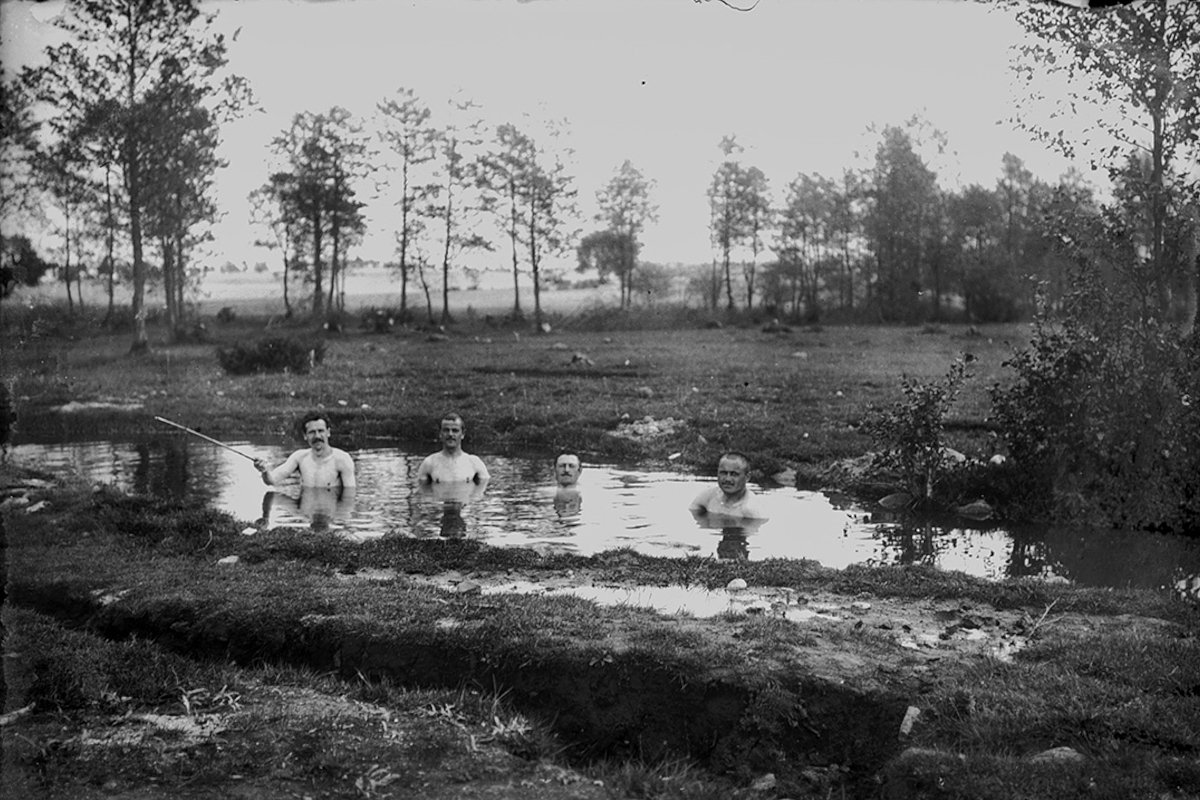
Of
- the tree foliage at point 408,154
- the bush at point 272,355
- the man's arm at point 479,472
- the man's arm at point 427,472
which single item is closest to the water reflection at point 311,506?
the man's arm at point 427,472

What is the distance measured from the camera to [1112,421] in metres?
11.4

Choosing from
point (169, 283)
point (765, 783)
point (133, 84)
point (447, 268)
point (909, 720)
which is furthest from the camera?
point (447, 268)

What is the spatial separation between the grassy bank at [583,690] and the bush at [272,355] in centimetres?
1551

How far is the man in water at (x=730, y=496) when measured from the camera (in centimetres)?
A: 1160

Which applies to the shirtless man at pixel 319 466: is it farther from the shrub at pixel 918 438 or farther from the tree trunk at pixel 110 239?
the shrub at pixel 918 438

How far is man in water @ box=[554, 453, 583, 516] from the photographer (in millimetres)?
12406

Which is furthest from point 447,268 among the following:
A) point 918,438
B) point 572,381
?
point 918,438

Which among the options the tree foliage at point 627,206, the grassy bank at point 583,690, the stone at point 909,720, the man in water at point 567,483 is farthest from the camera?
the tree foliage at point 627,206

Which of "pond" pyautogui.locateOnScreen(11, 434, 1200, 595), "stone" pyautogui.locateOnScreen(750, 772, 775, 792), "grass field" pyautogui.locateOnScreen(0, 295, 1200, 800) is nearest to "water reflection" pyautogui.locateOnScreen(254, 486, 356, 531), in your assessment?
"pond" pyautogui.locateOnScreen(11, 434, 1200, 595)

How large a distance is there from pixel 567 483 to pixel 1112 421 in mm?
5838

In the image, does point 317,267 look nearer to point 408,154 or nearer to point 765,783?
point 408,154

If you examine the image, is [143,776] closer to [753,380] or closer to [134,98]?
[134,98]

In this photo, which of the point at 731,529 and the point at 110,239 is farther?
the point at 110,239

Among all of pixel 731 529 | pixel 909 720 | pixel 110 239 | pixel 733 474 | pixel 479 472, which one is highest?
pixel 110 239
